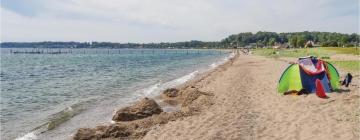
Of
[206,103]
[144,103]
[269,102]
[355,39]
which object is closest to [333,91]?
[269,102]

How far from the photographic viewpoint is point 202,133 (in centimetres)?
1081

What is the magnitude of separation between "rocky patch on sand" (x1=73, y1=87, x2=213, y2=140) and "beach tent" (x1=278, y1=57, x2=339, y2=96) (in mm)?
3312

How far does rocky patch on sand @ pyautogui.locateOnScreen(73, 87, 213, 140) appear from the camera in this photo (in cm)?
1145

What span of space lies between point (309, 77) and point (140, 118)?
24.3ft

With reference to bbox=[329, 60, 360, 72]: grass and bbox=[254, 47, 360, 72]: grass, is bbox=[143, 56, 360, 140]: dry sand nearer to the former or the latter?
bbox=[329, 60, 360, 72]: grass

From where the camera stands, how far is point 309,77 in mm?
17109

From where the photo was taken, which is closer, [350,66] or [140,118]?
[140,118]

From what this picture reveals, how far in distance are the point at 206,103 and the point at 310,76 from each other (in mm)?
4544

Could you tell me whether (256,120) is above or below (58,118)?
above

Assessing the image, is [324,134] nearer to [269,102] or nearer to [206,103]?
Answer: [269,102]

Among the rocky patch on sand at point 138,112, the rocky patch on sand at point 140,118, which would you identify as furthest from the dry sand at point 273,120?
the rocky patch on sand at point 138,112

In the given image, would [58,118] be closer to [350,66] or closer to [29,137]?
[29,137]

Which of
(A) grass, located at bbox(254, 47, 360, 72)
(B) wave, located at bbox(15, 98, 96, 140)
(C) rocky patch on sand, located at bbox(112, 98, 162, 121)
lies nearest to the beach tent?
(C) rocky patch on sand, located at bbox(112, 98, 162, 121)

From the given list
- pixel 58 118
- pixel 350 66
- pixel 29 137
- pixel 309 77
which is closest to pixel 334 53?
pixel 350 66
